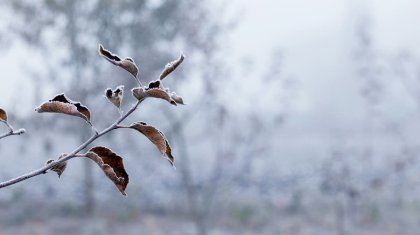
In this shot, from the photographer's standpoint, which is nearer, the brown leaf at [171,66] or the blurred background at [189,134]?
the brown leaf at [171,66]

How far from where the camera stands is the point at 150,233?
8953 mm

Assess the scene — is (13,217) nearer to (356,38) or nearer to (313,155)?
(356,38)

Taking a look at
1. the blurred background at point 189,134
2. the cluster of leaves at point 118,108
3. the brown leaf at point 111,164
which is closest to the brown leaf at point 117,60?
the cluster of leaves at point 118,108

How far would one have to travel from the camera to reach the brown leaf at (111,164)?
1142 millimetres

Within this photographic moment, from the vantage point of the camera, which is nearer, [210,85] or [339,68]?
[210,85]

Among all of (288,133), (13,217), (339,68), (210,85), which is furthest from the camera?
(339,68)

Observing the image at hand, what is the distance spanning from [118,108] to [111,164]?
121 millimetres

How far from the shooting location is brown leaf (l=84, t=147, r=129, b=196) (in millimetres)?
1142

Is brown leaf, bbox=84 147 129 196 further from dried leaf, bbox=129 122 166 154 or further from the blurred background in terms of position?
the blurred background

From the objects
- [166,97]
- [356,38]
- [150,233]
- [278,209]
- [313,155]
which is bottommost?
[166,97]

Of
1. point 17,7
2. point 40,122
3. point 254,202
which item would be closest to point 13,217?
point 40,122

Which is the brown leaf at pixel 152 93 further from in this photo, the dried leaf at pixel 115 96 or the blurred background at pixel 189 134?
the blurred background at pixel 189 134

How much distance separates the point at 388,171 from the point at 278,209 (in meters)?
2.67

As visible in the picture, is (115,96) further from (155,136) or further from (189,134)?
(189,134)
